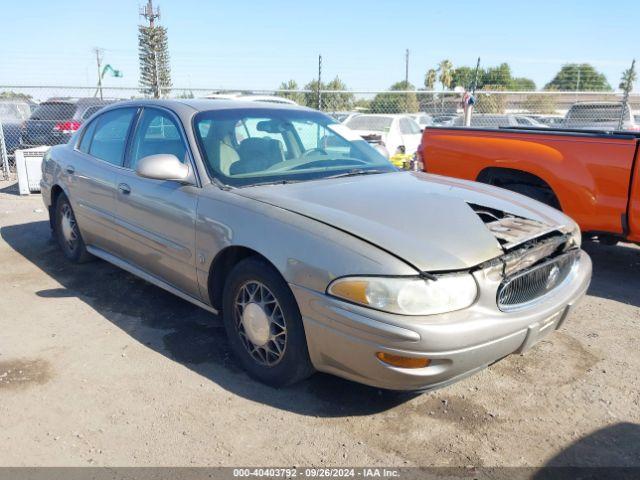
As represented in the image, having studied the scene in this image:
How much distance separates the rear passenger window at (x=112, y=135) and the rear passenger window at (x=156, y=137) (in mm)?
201

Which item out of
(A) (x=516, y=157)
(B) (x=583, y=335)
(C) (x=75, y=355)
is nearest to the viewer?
(C) (x=75, y=355)

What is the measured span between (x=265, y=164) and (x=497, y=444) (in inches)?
86.2

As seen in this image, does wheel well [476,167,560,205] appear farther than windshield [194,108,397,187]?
Yes

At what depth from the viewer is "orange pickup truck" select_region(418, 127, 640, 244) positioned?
4.72 metres

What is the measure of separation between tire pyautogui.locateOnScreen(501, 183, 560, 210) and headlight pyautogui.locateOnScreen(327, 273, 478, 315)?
3.24 metres

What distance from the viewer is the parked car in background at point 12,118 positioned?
12.9 m

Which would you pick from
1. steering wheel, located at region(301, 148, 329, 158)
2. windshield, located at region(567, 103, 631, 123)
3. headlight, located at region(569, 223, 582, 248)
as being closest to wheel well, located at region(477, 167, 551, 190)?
headlight, located at region(569, 223, 582, 248)

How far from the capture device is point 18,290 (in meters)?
4.78

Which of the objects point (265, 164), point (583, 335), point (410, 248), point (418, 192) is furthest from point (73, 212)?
point (583, 335)

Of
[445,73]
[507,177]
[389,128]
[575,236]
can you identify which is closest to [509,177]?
[507,177]

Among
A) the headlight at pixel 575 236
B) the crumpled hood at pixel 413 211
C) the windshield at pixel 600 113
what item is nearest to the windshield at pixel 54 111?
the crumpled hood at pixel 413 211

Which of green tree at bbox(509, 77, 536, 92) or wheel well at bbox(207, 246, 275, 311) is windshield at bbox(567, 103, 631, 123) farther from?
green tree at bbox(509, 77, 536, 92)

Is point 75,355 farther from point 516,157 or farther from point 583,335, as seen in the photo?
point 516,157

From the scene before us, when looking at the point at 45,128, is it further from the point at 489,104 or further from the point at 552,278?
the point at 489,104
